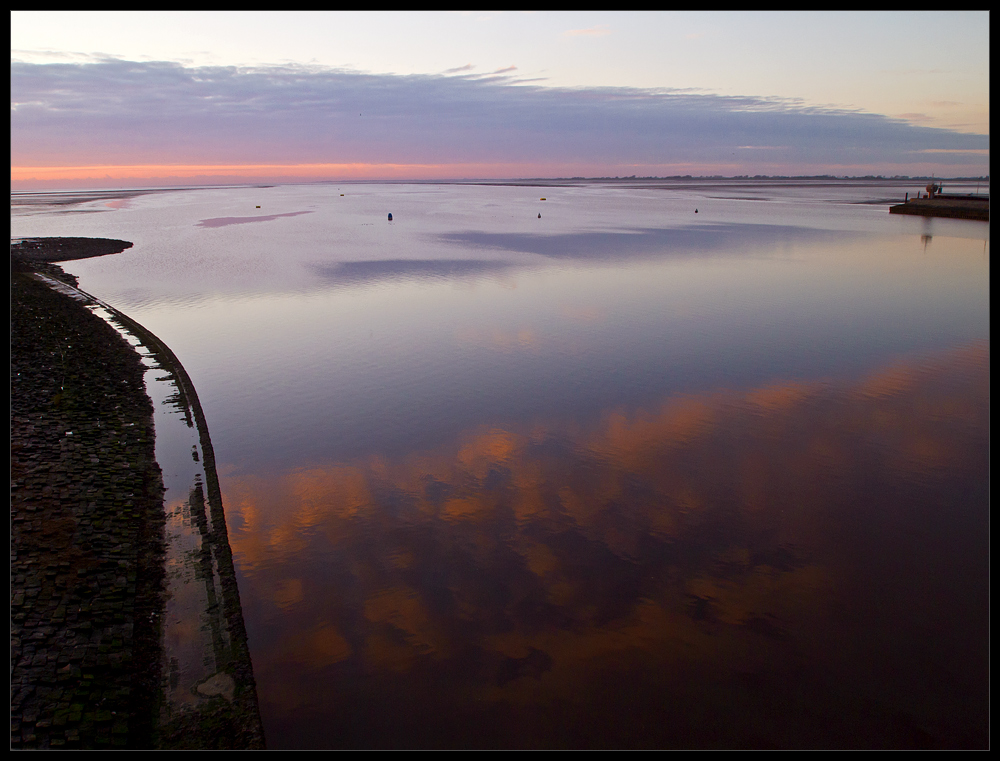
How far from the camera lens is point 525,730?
8469mm

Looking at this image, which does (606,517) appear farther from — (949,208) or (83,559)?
(949,208)

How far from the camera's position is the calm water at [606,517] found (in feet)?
29.2

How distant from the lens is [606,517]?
13.0 m

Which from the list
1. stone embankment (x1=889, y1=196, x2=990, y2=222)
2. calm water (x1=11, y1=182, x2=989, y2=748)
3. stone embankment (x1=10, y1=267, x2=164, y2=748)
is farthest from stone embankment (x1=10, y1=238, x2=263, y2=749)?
stone embankment (x1=889, y1=196, x2=990, y2=222)

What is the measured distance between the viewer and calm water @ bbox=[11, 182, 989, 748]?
8.89 m

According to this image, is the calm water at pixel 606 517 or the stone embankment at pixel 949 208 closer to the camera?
the calm water at pixel 606 517

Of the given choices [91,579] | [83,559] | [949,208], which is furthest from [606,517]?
[949,208]

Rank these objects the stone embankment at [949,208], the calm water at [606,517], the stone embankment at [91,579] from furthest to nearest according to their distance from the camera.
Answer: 1. the stone embankment at [949,208]
2. the calm water at [606,517]
3. the stone embankment at [91,579]

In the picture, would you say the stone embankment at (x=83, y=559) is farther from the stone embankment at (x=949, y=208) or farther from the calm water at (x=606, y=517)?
the stone embankment at (x=949, y=208)

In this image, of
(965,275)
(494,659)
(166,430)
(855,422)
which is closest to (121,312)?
(166,430)

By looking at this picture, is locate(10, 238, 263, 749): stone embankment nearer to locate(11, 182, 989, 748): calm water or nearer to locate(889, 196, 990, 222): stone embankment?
locate(11, 182, 989, 748): calm water

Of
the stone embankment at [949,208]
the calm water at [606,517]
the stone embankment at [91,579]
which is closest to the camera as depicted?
the stone embankment at [91,579]

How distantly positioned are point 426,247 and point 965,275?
36994 millimetres

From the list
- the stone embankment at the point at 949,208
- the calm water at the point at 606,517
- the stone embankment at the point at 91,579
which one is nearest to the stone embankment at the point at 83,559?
the stone embankment at the point at 91,579
